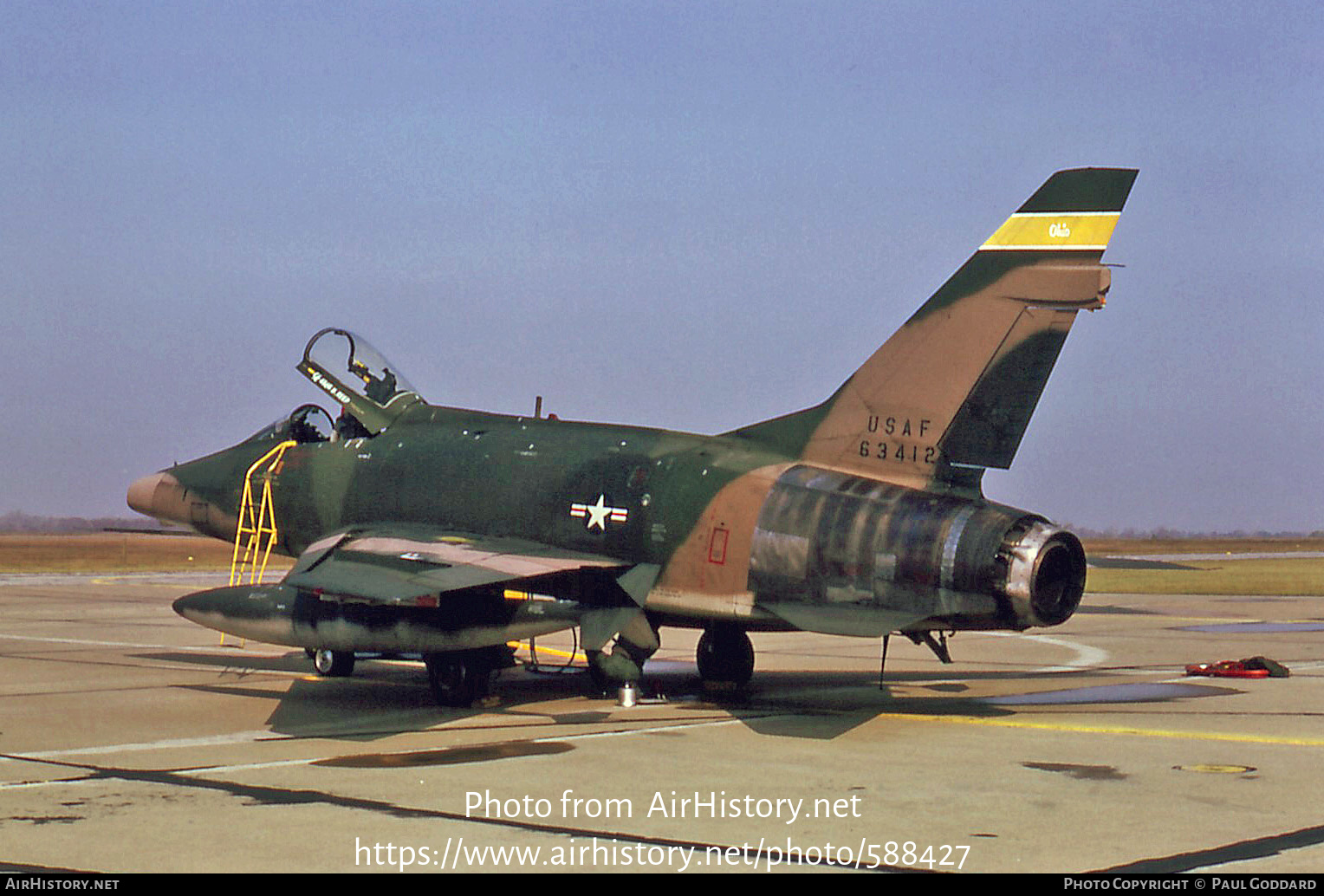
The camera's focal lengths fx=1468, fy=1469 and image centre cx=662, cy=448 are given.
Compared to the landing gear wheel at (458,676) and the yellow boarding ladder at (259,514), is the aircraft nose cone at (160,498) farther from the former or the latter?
the landing gear wheel at (458,676)

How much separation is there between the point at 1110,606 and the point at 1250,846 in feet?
90.6

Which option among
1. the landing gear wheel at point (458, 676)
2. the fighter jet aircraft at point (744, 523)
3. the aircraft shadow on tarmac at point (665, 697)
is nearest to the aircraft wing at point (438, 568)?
the fighter jet aircraft at point (744, 523)

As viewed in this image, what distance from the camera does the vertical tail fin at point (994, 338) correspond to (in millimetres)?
14211

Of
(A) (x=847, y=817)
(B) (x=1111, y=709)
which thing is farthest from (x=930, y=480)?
(A) (x=847, y=817)

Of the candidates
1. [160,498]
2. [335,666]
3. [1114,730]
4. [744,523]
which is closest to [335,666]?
[335,666]

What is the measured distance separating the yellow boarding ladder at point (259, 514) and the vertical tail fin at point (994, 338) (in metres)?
8.21

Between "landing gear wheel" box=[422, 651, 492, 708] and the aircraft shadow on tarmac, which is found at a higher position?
"landing gear wheel" box=[422, 651, 492, 708]

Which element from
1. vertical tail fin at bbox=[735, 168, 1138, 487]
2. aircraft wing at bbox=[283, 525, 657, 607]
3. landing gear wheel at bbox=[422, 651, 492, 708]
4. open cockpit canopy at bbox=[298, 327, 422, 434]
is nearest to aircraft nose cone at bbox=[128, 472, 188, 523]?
open cockpit canopy at bbox=[298, 327, 422, 434]

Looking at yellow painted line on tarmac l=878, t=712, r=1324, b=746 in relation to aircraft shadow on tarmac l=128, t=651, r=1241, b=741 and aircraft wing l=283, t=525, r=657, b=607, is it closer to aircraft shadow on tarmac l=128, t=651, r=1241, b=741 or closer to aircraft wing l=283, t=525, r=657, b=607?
aircraft shadow on tarmac l=128, t=651, r=1241, b=741

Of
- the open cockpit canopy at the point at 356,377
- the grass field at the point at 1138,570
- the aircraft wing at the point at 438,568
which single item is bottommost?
the grass field at the point at 1138,570

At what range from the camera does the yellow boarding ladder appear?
1897cm

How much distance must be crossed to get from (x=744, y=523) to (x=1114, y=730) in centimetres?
411

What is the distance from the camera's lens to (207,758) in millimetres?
12203

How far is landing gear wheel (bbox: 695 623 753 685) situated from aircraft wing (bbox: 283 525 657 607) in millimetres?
2056
